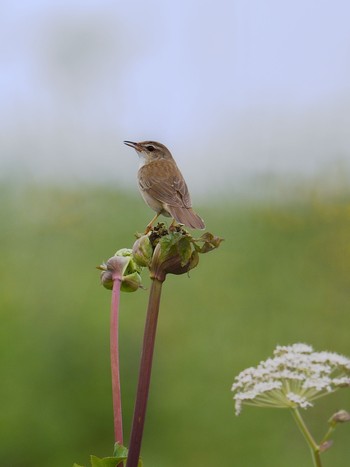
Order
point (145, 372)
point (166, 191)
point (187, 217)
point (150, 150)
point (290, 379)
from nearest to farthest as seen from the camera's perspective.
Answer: point (145, 372) < point (290, 379) < point (187, 217) < point (166, 191) < point (150, 150)

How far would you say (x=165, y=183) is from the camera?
96 centimetres

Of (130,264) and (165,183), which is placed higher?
(165,183)

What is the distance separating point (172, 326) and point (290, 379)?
1.73m

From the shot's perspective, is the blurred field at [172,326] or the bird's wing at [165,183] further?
the blurred field at [172,326]

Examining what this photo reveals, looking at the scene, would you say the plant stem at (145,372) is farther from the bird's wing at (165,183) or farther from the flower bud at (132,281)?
the bird's wing at (165,183)

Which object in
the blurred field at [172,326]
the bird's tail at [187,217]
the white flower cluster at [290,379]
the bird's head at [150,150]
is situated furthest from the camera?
the blurred field at [172,326]

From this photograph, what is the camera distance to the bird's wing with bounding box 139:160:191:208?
2.92 ft

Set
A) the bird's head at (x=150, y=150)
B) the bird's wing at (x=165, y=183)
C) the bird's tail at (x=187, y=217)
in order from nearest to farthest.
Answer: the bird's tail at (x=187, y=217) → the bird's wing at (x=165, y=183) → the bird's head at (x=150, y=150)

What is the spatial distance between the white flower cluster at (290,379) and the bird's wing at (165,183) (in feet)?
0.98

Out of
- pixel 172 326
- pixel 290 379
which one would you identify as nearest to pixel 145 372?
pixel 290 379

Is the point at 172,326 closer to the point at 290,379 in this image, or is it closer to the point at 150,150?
the point at 150,150

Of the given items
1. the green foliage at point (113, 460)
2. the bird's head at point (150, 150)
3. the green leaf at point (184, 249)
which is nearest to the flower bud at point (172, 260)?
the green leaf at point (184, 249)

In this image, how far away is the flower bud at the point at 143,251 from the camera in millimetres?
479

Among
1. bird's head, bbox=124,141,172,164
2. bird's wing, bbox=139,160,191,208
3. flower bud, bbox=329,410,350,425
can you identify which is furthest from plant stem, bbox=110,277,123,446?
bird's head, bbox=124,141,172,164
